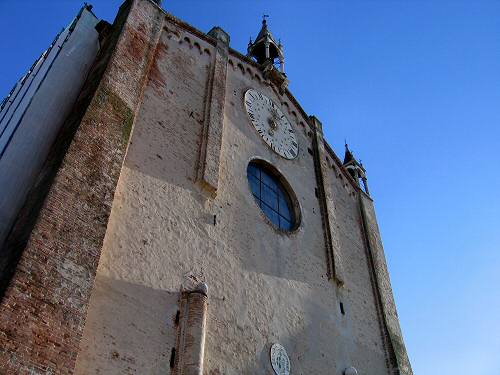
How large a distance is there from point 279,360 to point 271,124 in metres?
6.73

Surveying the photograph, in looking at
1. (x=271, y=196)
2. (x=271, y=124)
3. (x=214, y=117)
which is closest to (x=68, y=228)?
(x=214, y=117)

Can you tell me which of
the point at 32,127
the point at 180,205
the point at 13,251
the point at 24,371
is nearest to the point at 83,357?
the point at 24,371

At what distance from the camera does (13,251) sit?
7070 millimetres

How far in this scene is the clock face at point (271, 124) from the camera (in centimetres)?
1398

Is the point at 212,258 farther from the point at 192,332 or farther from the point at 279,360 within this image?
the point at 279,360

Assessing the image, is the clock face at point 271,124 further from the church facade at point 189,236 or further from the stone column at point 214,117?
the stone column at point 214,117

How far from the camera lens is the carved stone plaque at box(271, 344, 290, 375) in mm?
9695

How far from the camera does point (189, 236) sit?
9758mm

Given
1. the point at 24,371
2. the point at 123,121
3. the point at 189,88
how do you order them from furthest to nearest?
the point at 189,88
the point at 123,121
the point at 24,371

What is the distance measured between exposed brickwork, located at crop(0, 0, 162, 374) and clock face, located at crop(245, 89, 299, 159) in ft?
13.3

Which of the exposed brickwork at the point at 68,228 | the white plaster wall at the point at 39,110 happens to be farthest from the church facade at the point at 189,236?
the white plaster wall at the point at 39,110

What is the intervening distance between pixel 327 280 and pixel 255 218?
8.27 ft

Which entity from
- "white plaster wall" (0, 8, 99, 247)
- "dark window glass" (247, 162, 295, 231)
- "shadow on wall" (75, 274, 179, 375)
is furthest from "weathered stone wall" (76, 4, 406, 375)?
"white plaster wall" (0, 8, 99, 247)

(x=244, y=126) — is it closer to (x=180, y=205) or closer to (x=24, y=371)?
(x=180, y=205)
